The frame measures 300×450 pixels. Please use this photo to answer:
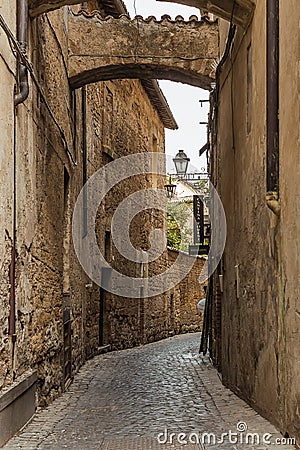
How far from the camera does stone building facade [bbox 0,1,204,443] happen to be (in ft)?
19.5

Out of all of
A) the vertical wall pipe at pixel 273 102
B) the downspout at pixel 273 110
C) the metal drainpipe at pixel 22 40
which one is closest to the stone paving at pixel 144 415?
the downspout at pixel 273 110

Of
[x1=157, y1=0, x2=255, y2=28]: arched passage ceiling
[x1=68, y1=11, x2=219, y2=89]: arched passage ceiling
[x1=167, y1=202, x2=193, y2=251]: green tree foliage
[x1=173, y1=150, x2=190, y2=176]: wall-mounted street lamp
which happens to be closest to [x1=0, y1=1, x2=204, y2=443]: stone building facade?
[x1=68, y1=11, x2=219, y2=89]: arched passage ceiling

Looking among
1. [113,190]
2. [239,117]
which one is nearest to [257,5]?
[239,117]

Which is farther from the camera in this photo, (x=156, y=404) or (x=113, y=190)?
(x=113, y=190)

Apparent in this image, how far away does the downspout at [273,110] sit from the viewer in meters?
5.83

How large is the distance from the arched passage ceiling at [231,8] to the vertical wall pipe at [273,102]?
156 cm

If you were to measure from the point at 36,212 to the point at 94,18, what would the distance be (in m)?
5.03

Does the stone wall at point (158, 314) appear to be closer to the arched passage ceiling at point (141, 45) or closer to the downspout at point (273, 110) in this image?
the arched passage ceiling at point (141, 45)

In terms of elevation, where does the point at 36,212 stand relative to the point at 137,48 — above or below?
below

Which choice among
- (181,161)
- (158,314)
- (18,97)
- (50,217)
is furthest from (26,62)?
(158,314)

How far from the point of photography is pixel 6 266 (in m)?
5.80

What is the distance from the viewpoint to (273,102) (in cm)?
589

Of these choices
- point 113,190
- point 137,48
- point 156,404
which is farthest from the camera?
point 113,190

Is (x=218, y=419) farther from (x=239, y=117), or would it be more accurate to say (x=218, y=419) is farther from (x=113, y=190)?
(x=113, y=190)
